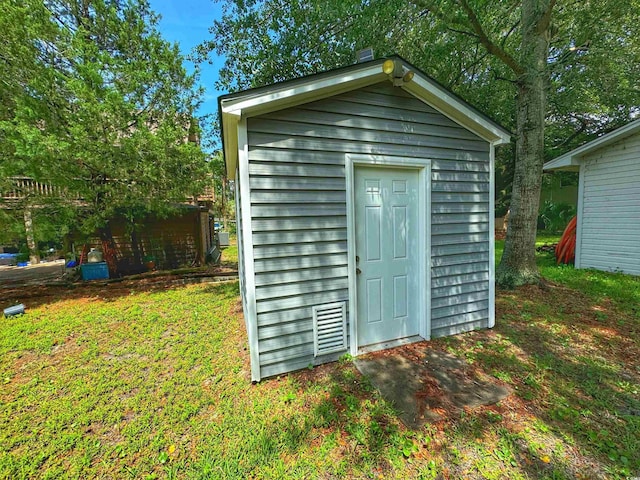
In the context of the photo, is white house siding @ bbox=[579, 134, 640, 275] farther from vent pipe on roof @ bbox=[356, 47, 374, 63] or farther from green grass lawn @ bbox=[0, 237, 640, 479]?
vent pipe on roof @ bbox=[356, 47, 374, 63]

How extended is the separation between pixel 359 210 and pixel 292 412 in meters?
2.14

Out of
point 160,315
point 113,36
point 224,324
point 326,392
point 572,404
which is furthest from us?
point 113,36

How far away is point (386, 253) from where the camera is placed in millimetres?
3375

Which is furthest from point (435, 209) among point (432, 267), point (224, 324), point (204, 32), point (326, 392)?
point (204, 32)

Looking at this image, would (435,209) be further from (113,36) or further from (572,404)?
(113,36)

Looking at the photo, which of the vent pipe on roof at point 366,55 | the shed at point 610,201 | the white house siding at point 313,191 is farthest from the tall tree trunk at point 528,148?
the vent pipe on roof at point 366,55

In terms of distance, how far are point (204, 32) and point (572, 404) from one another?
991cm

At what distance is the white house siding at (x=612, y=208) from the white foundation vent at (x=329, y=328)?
7864 millimetres

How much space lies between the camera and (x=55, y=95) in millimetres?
5758

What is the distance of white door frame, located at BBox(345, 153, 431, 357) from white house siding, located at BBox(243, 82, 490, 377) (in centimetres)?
7

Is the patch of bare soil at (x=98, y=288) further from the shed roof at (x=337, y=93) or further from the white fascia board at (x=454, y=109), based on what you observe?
the white fascia board at (x=454, y=109)

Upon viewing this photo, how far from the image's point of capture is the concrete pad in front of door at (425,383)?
7.91ft

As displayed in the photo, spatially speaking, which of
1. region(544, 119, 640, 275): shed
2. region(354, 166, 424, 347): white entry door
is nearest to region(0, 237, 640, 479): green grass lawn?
region(354, 166, 424, 347): white entry door

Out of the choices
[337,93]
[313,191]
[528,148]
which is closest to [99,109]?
[337,93]
